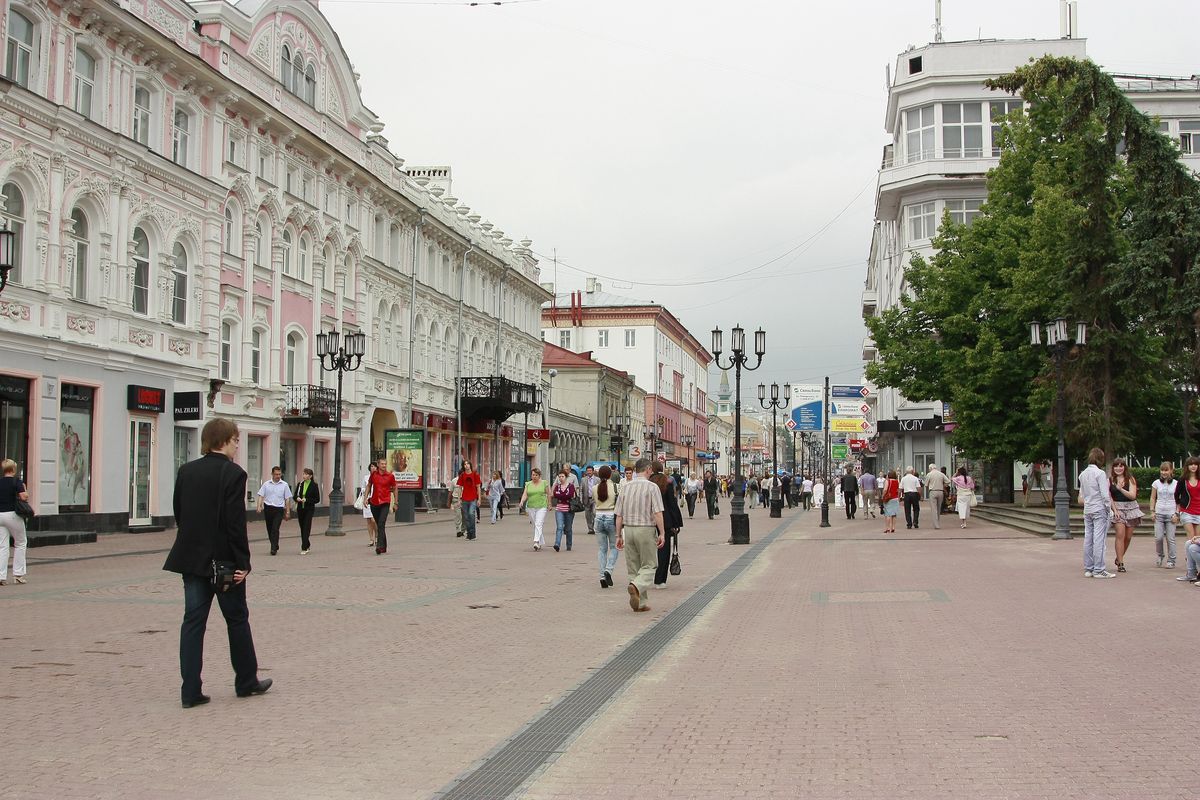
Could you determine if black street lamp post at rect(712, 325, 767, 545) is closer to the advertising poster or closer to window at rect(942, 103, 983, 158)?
the advertising poster

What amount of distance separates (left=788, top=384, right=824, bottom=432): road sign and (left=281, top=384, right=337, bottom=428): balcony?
2866 centimetres

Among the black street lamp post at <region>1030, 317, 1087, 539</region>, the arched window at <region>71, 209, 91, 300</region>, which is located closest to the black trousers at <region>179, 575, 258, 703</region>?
the black street lamp post at <region>1030, 317, 1087, 539</region>

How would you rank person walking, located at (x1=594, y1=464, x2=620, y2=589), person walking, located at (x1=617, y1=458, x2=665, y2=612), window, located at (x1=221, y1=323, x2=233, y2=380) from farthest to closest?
1. window, located at (x1=221, y1=323, x2=233, y2=380)
2. person walking, located at (x1=594, y1=464, x2=620, y2=589)
3. person walking, located at (x1=617, y1=458, x2=665, y2=612)

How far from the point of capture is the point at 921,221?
54844 mm

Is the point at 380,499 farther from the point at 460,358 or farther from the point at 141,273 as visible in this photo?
the point at 460,358

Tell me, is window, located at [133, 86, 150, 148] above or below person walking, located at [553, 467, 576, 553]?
above

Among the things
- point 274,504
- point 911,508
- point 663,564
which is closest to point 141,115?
point 274,504

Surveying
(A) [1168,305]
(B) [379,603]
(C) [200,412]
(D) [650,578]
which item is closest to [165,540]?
(C) [200,412]

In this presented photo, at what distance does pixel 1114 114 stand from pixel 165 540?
79.2ft

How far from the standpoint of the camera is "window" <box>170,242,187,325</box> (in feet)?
99.3

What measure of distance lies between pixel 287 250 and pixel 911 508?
21.0 metres

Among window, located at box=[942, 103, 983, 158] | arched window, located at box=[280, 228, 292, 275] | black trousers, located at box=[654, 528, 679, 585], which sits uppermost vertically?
window, located at box=[942, 103, 983, 158]

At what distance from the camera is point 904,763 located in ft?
19.6

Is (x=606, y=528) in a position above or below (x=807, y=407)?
below
